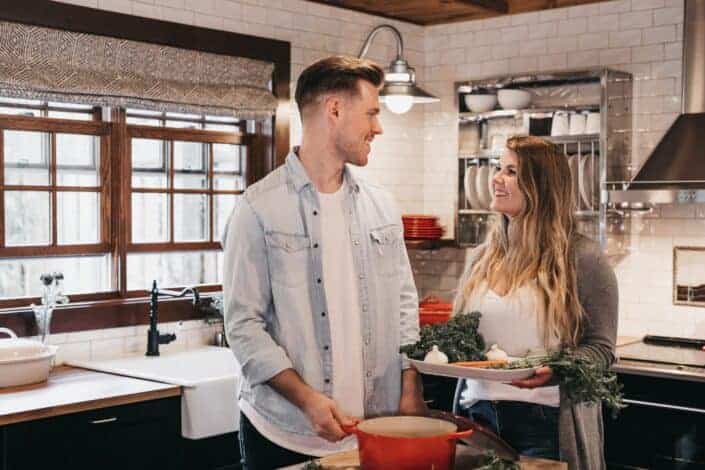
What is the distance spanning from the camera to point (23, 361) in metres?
3.72

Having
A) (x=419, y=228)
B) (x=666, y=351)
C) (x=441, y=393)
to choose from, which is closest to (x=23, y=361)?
(x=441, y=393)

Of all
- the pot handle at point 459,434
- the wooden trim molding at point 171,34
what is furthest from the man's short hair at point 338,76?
the wooden trim molding at point 171,34

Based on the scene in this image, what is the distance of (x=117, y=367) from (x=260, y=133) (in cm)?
157

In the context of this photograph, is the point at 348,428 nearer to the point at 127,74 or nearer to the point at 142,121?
the point at 127,74

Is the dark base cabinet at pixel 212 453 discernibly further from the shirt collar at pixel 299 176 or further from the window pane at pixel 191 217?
the shirt collar at pixel 299 176

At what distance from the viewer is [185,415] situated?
387cm

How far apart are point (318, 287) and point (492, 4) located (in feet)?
10.7

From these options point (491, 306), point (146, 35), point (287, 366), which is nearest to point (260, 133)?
point (146, 35)

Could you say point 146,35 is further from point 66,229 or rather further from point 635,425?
point 635,425

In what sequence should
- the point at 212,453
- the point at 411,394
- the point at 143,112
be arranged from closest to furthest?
the point at 411,394
the point at 212,453
the point at 143,112

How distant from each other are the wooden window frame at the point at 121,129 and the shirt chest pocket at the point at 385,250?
2019 mm

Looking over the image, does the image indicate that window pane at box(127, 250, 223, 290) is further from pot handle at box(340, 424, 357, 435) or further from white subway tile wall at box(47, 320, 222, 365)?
pot handle at box(340, 424, 357, 435)

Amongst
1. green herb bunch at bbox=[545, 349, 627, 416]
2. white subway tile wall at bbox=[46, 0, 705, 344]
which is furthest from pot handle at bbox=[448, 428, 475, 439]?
white subway tile wall at bbox=[46, 0, 705, 344]

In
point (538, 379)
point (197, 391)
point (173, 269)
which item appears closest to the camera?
point (538, 379)
